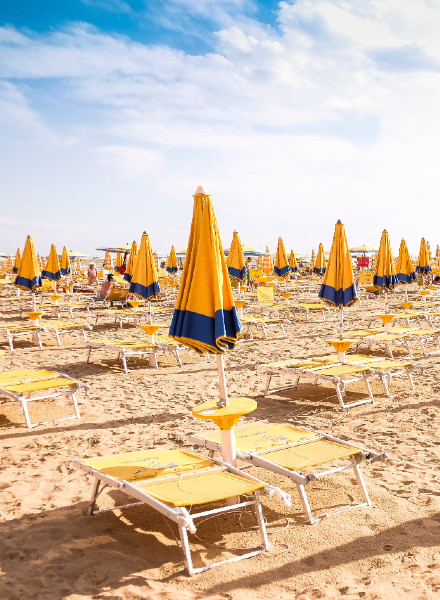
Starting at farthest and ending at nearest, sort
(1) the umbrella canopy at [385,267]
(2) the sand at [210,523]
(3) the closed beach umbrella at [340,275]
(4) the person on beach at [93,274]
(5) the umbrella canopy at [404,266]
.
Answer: (4) the person on beach at [93,274]
(5) the umbrella canopy at [404,266]
(1) the umbrella canopy at [385,267]
(3) the closed beach umbrella at [340,275]
(2) the sand at [210,523]

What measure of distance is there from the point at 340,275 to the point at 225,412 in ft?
14.9

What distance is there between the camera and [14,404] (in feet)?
21.7

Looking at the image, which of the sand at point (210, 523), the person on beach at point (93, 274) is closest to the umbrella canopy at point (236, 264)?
the sand at point (210, 523)

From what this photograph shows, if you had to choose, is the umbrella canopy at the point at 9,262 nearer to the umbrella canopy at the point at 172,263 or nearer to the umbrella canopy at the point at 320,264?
the umbrella canopy at the point at 172,263

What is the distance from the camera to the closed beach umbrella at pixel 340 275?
761 cm

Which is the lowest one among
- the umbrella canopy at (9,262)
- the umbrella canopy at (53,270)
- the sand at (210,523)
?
the sand at (210,523)

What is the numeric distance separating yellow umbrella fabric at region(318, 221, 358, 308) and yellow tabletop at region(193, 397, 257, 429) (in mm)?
4152

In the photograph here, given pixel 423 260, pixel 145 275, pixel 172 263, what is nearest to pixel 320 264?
pixel 423 260

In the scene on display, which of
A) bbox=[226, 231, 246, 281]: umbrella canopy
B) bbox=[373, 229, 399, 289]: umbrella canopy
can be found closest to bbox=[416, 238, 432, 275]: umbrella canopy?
bbox=[373, 229, 399, 289]: umbrella canopy

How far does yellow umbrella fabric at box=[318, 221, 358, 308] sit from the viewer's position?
25.0 ft

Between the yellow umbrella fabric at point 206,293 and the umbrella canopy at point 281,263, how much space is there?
13.7 metres

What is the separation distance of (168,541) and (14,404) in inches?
154

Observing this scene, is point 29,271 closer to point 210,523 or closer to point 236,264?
point 236,264

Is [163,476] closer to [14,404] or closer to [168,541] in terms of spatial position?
[168,541]
